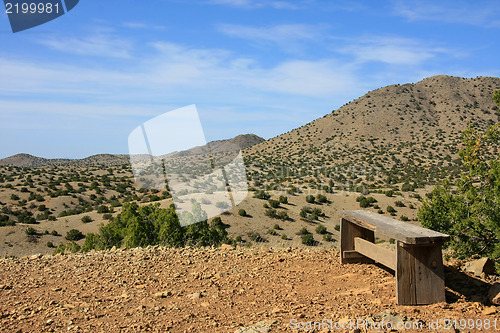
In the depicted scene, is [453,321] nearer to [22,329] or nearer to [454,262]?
[454,262]

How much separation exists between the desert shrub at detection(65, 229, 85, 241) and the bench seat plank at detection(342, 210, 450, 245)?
70.4 ft

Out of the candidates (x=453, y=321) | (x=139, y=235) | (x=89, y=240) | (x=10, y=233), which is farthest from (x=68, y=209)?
(x=453, y=321)

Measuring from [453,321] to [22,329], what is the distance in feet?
15.2

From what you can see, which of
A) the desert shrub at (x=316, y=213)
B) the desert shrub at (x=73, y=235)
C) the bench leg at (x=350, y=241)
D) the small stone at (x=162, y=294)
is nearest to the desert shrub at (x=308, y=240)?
the desert shrub at (x=316, y=213)

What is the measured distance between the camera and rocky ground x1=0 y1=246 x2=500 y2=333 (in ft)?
14.7

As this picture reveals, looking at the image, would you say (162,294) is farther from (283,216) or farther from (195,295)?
(283,216)

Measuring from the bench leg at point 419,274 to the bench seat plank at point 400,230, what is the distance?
157mm

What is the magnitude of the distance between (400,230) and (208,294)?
2.63 meters

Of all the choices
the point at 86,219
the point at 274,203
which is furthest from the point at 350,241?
the point at 86,219

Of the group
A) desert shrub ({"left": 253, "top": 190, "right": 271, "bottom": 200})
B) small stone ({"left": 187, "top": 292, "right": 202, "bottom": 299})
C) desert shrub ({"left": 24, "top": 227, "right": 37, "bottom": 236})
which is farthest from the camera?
desert shrub ({"left": 253, "top": 190, "right": 271, "bottom": 200})

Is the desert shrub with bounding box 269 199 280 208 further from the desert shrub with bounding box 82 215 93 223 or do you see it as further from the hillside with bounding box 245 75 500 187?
the hillside with bounding box 245 75 500 187

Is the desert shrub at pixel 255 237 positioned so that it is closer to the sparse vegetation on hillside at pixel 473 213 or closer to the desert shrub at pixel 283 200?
the desert shrub at pixel 283 200

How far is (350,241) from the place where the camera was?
7035 millimetres

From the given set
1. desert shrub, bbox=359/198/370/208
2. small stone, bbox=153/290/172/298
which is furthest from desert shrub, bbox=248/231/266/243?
small stone, bbox=153/290/172/298
